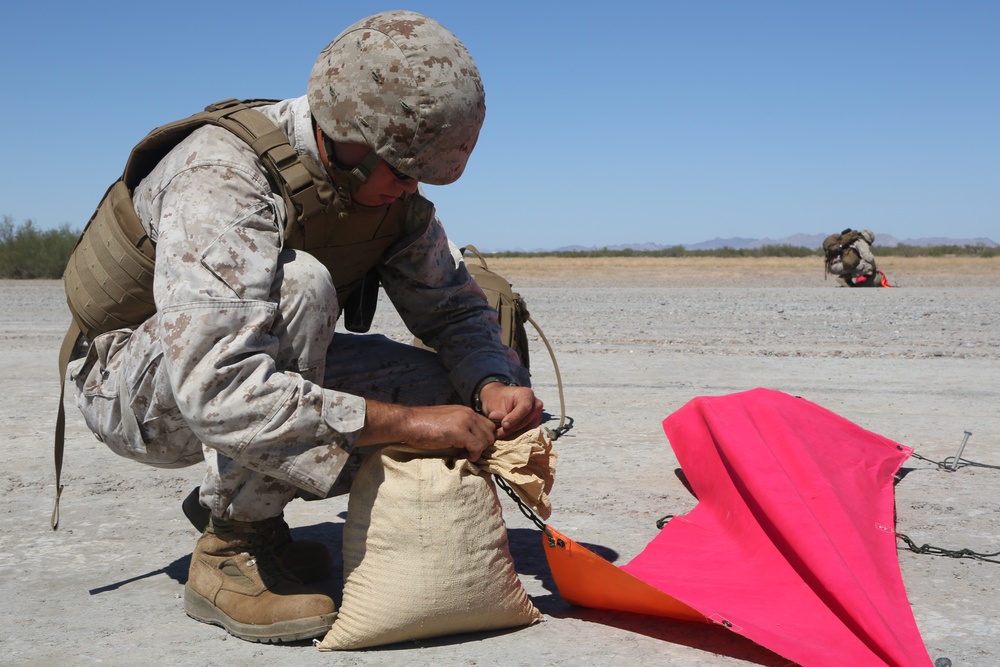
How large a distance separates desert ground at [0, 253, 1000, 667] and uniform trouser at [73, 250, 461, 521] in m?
0.37

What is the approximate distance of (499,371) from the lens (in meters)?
2.89

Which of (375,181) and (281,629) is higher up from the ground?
(375,181)

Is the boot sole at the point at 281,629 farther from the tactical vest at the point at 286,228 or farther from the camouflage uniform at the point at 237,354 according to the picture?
the tactical vest at the point at 286,228

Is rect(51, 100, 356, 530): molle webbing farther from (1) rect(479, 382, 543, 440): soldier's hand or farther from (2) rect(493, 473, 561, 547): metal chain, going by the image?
(2) rect(493, 473, 561, 547): metal chain

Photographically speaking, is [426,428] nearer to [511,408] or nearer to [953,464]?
[511,408]

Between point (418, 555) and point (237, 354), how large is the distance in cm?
62

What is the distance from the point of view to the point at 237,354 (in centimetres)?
216

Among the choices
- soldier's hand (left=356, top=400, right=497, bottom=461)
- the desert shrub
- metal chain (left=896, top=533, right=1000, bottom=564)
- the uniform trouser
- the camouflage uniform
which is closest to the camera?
the camouflage uniform

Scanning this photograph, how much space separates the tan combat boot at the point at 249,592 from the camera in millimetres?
2381

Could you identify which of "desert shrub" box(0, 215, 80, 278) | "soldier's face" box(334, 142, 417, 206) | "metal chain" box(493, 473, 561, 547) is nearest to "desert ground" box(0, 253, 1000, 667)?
"metal chain" box(493, 473, 561, 547)

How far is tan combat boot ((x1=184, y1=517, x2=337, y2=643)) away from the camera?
238 cm

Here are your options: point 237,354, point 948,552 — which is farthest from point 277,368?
point 948,552

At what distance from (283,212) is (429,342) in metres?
0.77

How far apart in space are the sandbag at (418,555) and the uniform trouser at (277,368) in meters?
0.14
